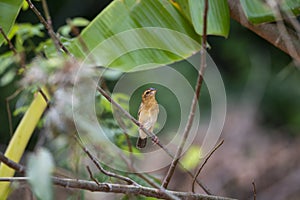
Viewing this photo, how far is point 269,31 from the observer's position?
1.30 metres

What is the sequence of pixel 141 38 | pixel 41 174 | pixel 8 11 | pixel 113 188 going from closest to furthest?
pixel 41 174, pixel 113 188, pixel 8 11, pixel 141 38

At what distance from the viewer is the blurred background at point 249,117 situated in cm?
366

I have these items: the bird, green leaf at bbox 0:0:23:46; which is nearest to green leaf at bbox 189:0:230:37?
the bird

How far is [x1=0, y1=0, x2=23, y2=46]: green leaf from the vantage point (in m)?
1.26

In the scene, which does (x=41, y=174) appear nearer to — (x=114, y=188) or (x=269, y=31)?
(x=114, y=188)

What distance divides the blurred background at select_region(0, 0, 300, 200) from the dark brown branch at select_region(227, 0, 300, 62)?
222cm

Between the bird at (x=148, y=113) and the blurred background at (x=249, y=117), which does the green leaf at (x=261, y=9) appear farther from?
the blurred background at (x=249, y=117)

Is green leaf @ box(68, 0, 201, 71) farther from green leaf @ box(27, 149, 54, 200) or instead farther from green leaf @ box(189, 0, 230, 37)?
green leaf @ box(27, 149, 54, 200)

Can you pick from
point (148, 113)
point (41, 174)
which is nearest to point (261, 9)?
point (148, 113)

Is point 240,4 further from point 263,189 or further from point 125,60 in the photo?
point 263,189

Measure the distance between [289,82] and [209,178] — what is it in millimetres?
1023

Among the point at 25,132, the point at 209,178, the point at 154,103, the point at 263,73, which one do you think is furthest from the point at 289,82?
the point at 25,132

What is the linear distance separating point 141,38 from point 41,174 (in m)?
0.85

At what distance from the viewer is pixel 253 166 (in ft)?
12.4
